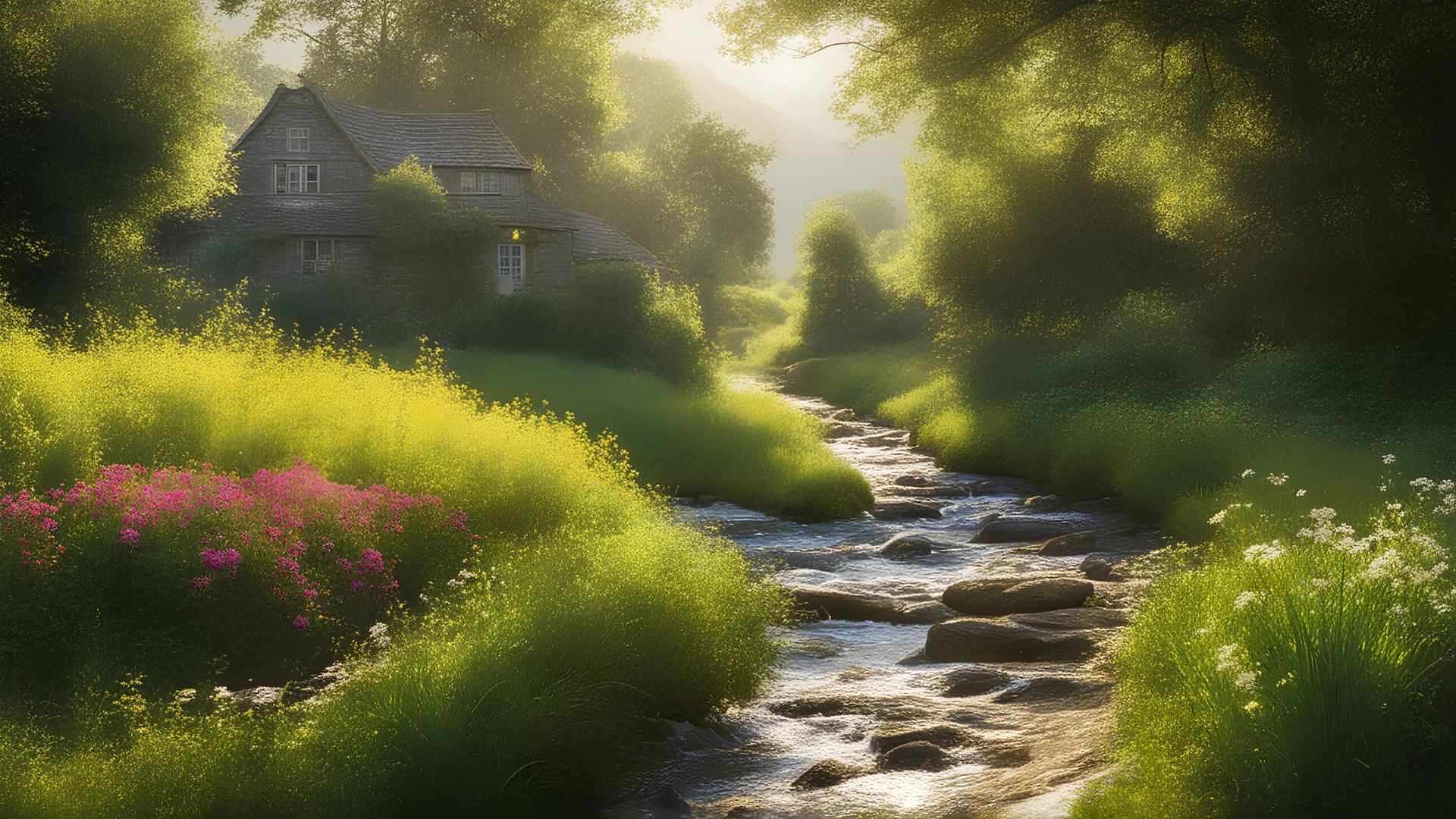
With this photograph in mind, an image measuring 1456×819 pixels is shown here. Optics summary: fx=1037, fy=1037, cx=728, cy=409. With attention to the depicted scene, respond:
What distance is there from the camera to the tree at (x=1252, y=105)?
703 inches

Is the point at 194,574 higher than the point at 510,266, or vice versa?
the point at 510,266

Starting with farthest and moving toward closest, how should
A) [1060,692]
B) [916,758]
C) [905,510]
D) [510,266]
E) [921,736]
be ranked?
[510,266], [905,510], [1060,692], [921,736], [916,758]

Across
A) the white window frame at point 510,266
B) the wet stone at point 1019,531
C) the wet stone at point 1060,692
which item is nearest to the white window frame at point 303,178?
the white window frame at point 510,266

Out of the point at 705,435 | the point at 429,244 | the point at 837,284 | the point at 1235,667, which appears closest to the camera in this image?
the point at 1235,667

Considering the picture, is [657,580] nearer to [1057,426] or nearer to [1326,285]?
[1057,426]

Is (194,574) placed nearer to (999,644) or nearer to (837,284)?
(999,644)

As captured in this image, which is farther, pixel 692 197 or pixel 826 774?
pixel 692 197

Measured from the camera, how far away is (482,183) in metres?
42.6

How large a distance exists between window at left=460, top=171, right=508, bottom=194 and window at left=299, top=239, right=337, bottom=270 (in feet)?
22.5

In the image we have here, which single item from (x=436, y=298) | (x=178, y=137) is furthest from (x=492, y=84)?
(x=178, y=137)

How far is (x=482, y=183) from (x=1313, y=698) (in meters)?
40.3

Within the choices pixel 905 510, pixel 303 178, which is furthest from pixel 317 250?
pixel 905 510

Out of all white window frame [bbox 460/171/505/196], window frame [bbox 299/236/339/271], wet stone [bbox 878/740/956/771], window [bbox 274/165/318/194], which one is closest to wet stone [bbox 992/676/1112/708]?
wet stone [bbox 878/740/956/771]

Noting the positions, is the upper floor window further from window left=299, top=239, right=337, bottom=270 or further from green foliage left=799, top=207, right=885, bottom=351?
green foliage left=799, top=207, right=885, bottom=351
